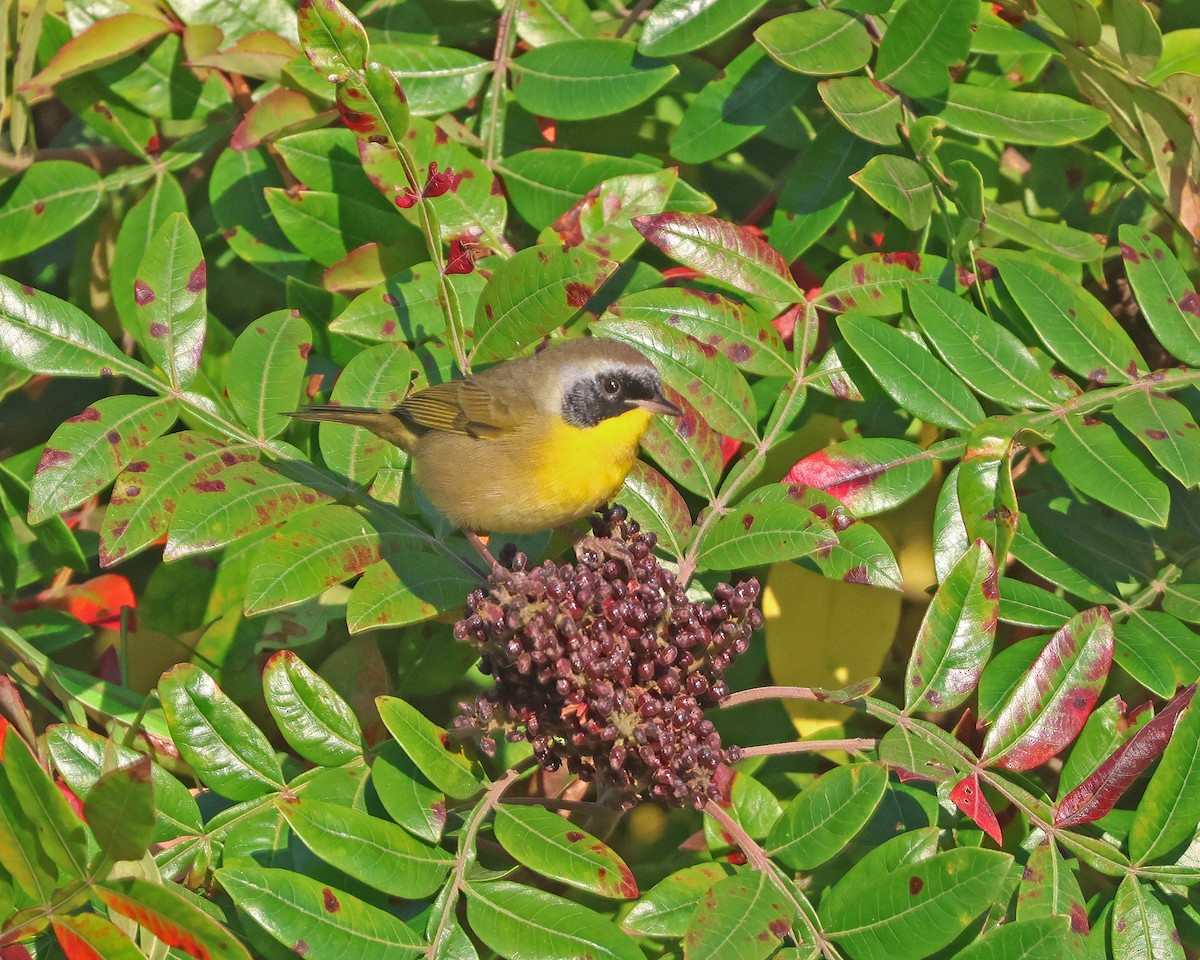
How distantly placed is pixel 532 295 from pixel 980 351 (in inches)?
38.3

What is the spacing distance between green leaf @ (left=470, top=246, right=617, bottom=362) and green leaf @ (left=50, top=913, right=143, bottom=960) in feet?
4.65

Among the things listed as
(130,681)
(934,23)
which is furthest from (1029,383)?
(130,681)

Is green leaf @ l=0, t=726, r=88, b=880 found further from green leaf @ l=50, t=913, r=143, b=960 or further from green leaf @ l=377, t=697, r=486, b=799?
green leaf @ l=377, t=697, r=486, b=799

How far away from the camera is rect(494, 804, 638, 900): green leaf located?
2.04 m

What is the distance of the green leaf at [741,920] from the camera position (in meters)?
1.95

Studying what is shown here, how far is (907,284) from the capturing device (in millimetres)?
2729

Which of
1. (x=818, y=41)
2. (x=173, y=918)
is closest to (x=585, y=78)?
(x=818, y=41)

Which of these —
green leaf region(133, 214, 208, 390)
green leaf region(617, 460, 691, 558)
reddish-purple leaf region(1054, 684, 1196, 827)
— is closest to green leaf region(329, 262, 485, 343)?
green leaf region(133, 214, 208, 390)

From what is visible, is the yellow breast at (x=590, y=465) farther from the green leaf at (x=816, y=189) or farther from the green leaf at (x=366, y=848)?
the green leaf at (x=366, y=848)

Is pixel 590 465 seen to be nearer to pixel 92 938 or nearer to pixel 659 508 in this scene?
pixel 659 508

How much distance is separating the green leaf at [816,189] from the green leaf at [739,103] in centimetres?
14

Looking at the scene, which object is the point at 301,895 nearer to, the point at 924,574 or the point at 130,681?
the point at 130,681

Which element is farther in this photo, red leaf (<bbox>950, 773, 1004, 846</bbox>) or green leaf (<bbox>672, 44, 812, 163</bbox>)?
green leaf (<bbox>672, 44, 812, 163</bbox>)

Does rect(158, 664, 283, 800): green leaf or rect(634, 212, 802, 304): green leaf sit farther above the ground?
rect(634, 212, 802, 304): green leaf
